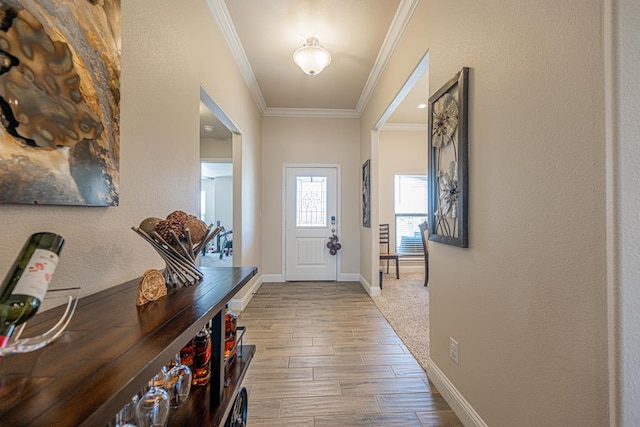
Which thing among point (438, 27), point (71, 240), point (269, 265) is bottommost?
point (269, 265)

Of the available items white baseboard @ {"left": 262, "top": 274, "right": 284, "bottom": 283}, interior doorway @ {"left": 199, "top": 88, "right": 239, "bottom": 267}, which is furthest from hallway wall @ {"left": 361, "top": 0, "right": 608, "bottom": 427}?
white baseboard @ {"left": 262, "top": 274, "right": 284, "bottom": 283}

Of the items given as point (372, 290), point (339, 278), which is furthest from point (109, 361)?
point (339, 278)

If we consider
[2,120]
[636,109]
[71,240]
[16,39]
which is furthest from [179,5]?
[636,109]

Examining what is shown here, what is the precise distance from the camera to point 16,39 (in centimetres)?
75

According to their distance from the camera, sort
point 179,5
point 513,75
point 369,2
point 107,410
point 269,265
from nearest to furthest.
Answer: point 107,410
point 513,75
point 179,5
point 369,2
point 269,265

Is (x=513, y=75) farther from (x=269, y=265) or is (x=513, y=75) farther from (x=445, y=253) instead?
(x=269, y=265)

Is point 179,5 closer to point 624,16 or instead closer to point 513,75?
point 513,75

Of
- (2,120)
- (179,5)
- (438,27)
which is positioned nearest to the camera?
(2,120)

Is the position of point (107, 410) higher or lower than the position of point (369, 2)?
lower

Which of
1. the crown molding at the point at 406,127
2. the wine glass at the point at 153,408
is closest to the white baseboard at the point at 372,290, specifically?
the crown molding at the point at 406,127

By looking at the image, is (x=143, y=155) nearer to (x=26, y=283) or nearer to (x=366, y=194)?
(x=26, y=283)

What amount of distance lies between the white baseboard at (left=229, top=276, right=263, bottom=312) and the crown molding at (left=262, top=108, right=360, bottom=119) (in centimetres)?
280

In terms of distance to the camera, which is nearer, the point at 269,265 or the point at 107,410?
the point at 107,410

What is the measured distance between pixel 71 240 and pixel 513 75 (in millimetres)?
1807
